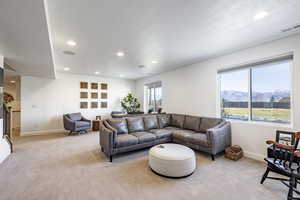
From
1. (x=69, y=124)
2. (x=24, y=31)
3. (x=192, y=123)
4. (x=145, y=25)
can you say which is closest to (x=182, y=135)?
(x=192, y=123)

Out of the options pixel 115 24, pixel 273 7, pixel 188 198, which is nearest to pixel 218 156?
pixel 188 198

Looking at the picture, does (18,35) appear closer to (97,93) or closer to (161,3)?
(161,3)

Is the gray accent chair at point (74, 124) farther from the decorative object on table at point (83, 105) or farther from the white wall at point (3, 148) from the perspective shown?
the white wall at point (3, 148)

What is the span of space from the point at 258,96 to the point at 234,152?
151 centimetres

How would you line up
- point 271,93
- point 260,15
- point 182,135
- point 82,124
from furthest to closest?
1. point 82,124
2. point 182,135
3. point 271,93
4. point 260,15

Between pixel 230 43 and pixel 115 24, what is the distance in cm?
254

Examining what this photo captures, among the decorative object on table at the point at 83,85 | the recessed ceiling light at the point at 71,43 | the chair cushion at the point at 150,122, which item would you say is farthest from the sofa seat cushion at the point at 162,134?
the decorative object on table at the point at 83,85

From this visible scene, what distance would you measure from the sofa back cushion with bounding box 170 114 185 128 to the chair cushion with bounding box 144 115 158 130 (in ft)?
2.38

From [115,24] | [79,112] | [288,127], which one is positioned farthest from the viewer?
[79,112]

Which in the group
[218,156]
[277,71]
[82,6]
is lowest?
[218,156]

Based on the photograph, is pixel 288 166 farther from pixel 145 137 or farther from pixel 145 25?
pixel 145 25

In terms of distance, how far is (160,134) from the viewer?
3842 mm

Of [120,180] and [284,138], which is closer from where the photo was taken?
[120,180]

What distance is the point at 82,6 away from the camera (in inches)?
73.1
